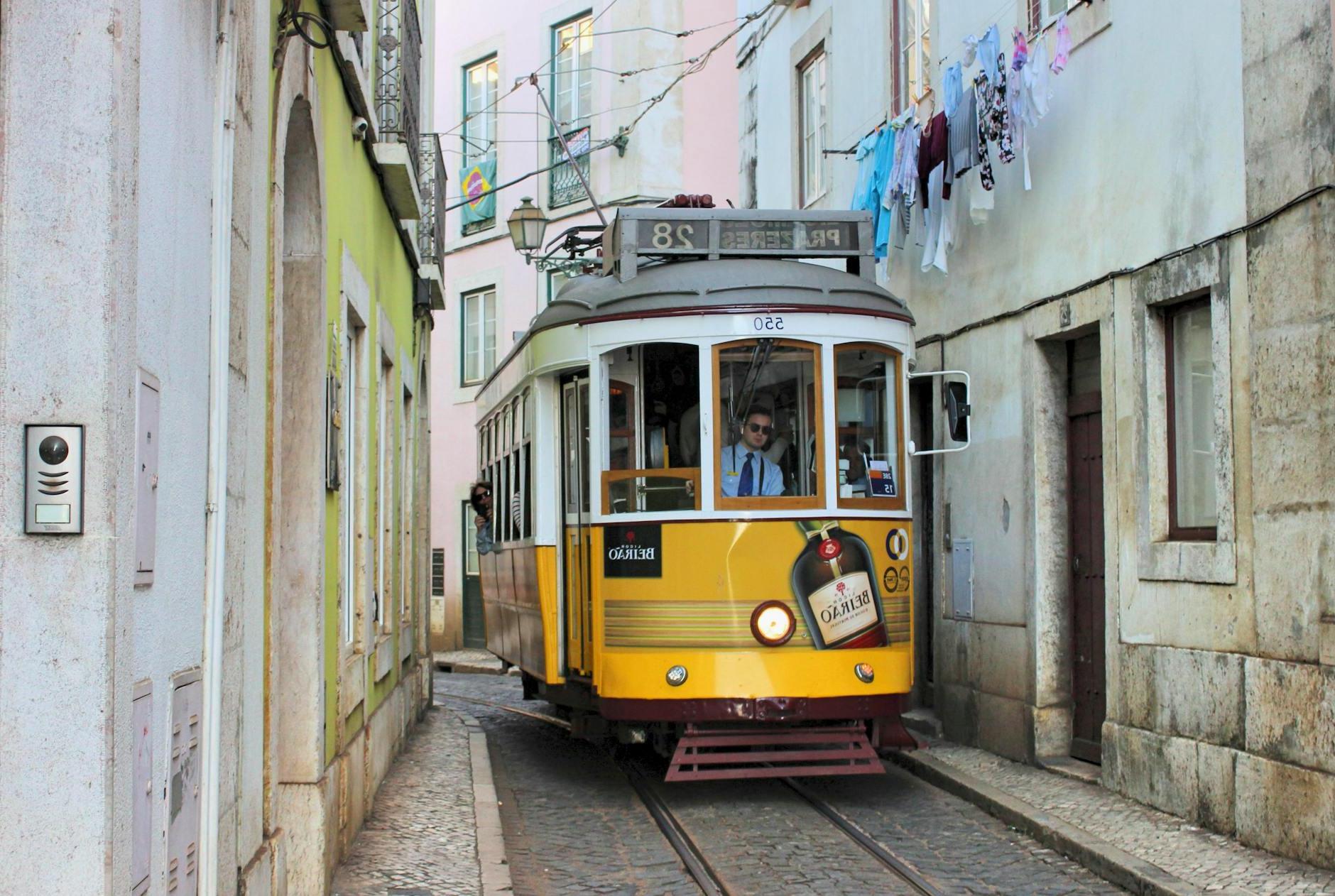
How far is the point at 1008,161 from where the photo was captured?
10.7 m

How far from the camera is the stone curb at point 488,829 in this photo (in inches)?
291

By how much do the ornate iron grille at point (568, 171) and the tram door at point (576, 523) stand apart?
15.4 metres

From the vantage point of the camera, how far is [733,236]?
1001cm

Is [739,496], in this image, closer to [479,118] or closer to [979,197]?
[979,197]

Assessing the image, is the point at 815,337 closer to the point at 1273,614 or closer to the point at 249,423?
the point at 1273,614

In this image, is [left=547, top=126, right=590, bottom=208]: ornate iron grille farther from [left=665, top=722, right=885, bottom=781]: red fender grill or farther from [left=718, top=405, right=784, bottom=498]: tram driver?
[left=665, top=722, right=885, bottom=781]: red fender grill

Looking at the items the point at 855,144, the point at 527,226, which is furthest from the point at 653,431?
the point at 527,226

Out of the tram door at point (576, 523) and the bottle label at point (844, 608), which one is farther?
the tram door at point (576, 523)

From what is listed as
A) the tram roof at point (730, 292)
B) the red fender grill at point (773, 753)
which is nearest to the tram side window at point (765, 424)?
the tram roof at point (730, 292)

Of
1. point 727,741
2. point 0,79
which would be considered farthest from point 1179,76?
point 0,79

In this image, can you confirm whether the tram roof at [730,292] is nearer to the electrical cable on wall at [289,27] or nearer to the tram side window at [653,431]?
the tram side window at [653,431]

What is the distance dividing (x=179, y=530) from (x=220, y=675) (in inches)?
27.4

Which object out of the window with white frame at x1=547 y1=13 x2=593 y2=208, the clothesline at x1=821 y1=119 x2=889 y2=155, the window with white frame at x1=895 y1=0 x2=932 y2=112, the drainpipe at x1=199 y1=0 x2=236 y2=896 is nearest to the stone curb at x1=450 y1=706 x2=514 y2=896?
the drainpipe at x1=199 y1=0 x2=236 y2=896

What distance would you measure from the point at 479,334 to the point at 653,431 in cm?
1811
